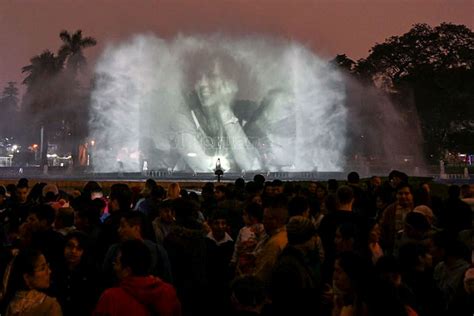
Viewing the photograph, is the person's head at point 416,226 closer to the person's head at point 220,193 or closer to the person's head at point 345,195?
the person's head at point 345,195

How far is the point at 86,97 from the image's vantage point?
6406cm

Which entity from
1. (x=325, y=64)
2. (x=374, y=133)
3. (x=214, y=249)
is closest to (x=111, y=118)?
(x=325, y=64)

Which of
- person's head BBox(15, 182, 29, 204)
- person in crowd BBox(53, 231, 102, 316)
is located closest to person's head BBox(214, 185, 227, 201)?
person's head BBox(15, 182, 29, 204)

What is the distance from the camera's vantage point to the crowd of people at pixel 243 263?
4.30 meters

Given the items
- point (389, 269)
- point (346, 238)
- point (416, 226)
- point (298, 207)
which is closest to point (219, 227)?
point (298, 207)

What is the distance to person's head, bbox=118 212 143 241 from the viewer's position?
18.2 feet

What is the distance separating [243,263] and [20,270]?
2099 millimetres

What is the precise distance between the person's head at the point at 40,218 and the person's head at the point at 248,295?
9.03ft

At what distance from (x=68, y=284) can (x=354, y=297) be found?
2787 mm

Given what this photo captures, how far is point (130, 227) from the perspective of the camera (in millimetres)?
5566

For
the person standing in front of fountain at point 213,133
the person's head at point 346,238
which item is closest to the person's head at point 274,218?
the person's head at point 346,238

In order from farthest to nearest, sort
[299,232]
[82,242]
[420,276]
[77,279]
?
[82,242] → [77,279] → [420,276] → [299,232]

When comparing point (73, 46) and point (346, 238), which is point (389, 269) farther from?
point (73, 46)

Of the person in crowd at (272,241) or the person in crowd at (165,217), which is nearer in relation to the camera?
the person in crowd at (272,241)
